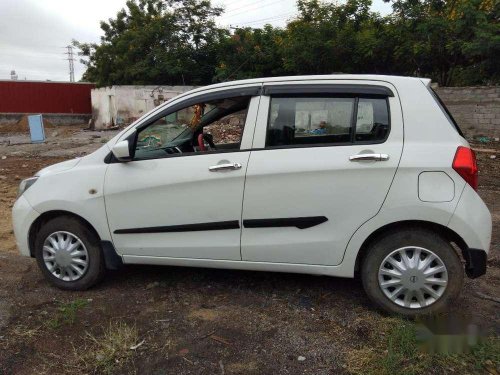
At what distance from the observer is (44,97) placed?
1099 inches

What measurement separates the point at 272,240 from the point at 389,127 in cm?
115

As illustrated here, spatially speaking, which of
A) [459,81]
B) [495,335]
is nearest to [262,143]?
[495,335]

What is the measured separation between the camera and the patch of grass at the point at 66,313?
10.3 ft

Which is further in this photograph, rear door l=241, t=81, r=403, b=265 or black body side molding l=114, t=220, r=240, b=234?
black body side molding l=114, t=220, r=240, b=234

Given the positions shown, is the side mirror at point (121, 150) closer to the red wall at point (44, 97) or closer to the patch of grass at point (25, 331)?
the patch of grass at point (25, 331)

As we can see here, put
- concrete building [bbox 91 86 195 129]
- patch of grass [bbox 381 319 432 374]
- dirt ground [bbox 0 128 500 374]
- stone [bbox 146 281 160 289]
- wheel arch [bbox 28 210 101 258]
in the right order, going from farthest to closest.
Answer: concrete building [bbox 91 86 195 129] → stone [bbox 146 281 160 289] → wheel arch [bbox 28 210 101 258] → dirt ground [bbox 0 128 500 374] → patch of grass [bbox 381 319 432 374]

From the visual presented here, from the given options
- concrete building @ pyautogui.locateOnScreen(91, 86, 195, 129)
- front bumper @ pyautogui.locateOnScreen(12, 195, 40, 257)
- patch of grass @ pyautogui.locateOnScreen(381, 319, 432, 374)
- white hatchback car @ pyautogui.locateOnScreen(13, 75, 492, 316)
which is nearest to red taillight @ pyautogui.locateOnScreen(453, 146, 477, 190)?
white hatchback car @ pyautogui.locateOnScreen(13, 75, 492, 316)

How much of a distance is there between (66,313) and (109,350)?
2.33 ft

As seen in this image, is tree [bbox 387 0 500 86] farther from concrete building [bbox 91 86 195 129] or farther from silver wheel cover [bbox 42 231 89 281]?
silver wheel cover [bbox 42 231 89 281]

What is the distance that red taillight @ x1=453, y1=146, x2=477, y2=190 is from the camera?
9.46 ft

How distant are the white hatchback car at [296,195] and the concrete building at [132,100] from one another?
1903 cm

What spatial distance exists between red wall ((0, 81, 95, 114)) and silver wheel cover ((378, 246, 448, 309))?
2895cm

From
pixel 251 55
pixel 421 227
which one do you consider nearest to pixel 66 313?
pixel 421 227

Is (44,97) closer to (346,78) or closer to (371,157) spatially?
(346,78)
